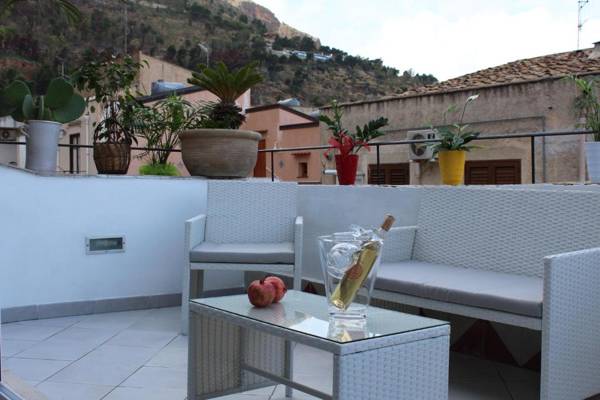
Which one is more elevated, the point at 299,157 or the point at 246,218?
the point at 299,157

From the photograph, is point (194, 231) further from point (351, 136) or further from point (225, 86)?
point (225, 86)

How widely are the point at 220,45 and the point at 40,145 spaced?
2212 centimetres

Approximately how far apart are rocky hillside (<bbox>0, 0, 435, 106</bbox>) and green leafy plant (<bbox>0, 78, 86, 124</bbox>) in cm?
1416

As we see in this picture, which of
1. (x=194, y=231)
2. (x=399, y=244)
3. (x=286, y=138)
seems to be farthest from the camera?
(x=286, y=138)

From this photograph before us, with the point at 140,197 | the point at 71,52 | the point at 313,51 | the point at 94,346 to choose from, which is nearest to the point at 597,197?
the point at 94,346

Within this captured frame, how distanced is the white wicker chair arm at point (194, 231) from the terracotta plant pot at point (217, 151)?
2.32 feet

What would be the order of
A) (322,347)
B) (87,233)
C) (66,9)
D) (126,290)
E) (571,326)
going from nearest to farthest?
(322,347) < (571,326) < (87,233) < (126,290) < (66,9)

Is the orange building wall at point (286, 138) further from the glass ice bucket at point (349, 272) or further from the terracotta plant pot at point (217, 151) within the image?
the glass ice bucket at point (349, 272)

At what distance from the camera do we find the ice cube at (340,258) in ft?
5.99

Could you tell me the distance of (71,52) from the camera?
61.1 ft

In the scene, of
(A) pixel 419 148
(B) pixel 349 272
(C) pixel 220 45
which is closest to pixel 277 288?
(B) pixel 349 272

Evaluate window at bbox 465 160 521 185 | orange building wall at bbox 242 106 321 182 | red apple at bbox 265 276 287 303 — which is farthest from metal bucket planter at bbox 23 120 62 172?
orange building wall at bbox 242 106 321 182

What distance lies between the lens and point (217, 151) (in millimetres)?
4434

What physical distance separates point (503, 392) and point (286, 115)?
14462mm
